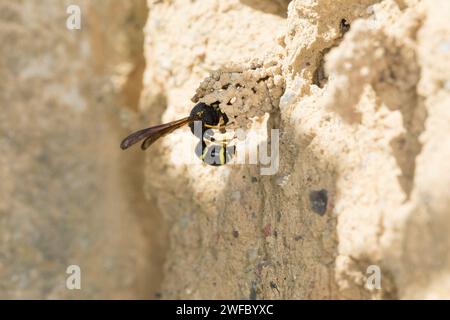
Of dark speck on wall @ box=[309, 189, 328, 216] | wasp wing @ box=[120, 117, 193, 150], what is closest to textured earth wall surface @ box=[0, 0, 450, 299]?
dark speck on wall @ box=[309, 189, 328, 216]

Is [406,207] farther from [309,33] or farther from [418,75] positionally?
[309,33]

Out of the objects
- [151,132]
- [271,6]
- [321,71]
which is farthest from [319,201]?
[271,6]

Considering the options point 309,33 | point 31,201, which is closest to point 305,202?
point 309,33

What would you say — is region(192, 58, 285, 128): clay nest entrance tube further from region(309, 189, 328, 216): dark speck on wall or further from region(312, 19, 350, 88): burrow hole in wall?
region(309, 189, 328, 216): dark speck on wall

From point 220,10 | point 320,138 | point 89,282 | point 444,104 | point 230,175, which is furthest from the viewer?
point 89,282

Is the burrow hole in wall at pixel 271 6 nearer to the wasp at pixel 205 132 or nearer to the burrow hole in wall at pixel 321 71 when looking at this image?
the burrow hole in wall at pixel 321 71

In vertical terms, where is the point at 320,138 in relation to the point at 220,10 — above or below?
below

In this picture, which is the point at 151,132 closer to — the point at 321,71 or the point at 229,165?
the point at 229,165
